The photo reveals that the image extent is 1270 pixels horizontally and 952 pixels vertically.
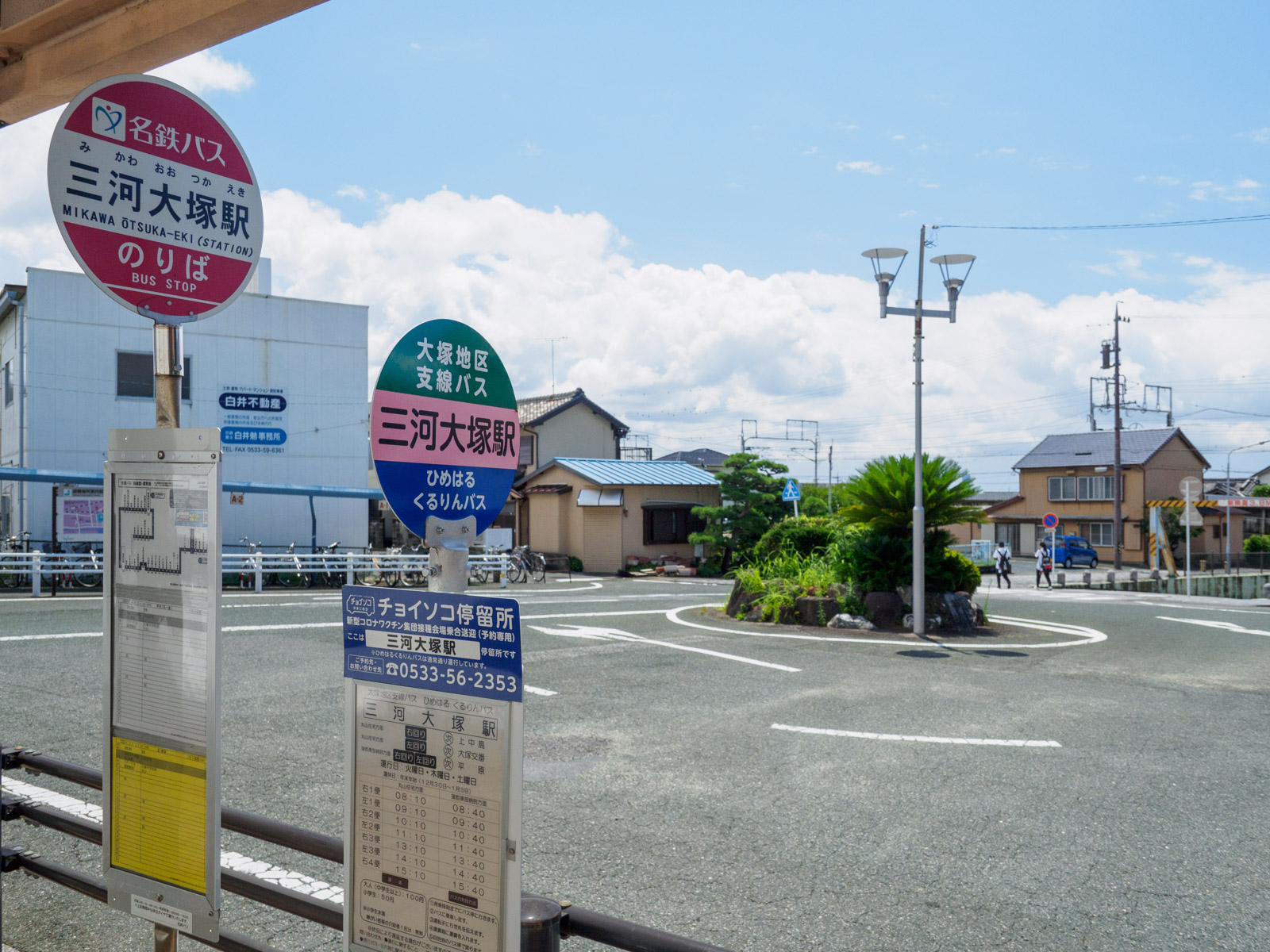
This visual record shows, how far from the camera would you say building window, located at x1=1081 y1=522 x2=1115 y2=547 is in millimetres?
46719

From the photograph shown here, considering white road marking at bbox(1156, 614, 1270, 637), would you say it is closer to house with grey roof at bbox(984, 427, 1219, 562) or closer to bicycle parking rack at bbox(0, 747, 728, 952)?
bicycle parking rack at bbox(0, 747, 728, 952)

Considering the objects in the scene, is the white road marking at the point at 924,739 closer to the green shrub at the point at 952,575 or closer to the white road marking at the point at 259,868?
the white road marking at the point at 259,868

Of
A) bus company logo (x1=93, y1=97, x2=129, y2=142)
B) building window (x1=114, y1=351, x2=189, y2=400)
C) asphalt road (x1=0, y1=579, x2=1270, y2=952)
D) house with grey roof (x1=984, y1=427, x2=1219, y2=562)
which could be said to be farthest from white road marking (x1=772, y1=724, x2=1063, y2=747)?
house with grey roof (x1=984, y1=427, x2=1219, y2=562)

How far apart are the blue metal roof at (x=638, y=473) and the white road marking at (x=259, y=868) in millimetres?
26323

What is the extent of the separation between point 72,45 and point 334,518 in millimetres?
23729

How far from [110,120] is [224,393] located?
2442 centimetres

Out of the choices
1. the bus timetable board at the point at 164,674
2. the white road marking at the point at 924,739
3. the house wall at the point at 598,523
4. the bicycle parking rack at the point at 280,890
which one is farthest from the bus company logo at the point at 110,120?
the house wall at the point at 598,523

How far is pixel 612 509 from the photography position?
31797mm

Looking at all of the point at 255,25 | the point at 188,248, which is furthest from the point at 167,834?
the point at 255,25

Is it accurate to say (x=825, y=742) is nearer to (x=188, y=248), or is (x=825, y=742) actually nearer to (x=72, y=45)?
(x=188, y=248)

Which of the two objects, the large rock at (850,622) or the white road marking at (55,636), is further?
the large rock at (850,622)

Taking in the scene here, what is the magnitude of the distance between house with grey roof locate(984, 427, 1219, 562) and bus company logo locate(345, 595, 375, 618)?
155ft

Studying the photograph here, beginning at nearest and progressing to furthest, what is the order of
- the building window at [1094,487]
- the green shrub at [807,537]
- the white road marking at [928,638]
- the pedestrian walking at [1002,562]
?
the white road marking at [928,638], the green shrub at [807,537], the pedestrian walking at [1002,562], the building window at [1094,487]

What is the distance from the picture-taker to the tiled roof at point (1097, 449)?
46.1 m
